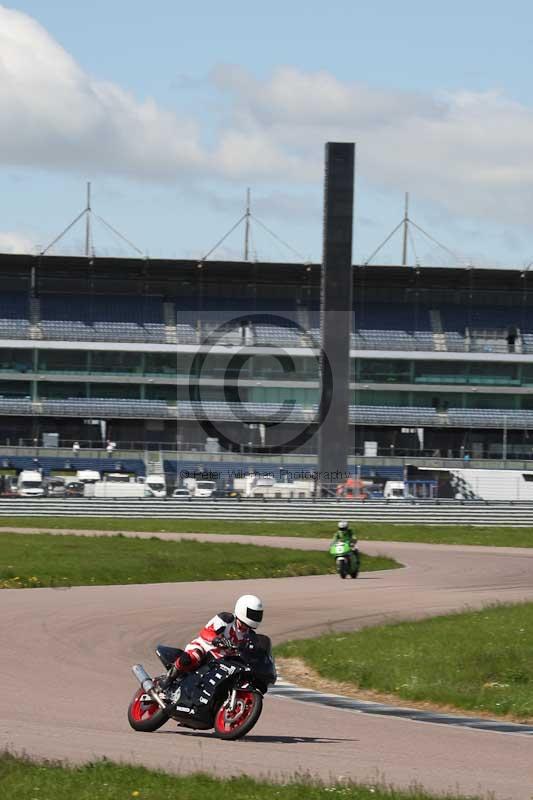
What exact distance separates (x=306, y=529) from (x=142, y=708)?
39576 mm

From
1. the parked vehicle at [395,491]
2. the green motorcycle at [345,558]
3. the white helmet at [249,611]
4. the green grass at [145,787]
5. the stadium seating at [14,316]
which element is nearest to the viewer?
the green grass at [145,787]

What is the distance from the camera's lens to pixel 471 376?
292ft

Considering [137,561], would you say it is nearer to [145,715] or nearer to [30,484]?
[145,715]

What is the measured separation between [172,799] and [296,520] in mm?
48023

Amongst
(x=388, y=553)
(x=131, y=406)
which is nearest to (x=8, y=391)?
(x=131, y=406)

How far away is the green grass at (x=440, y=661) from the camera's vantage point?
612 inches

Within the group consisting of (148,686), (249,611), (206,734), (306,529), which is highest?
(249,611)

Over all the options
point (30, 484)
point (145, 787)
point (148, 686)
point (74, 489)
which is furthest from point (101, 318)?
point (145, 787)

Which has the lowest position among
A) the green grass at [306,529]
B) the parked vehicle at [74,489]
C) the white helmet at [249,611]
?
the green grass at [306,529]

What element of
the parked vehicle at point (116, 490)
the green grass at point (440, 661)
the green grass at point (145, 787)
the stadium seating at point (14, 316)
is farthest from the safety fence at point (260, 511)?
the green grass at point (145, 787)

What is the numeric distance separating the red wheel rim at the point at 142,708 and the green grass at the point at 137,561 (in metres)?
16.2

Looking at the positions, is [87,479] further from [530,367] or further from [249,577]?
[249,577]

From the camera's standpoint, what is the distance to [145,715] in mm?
12453

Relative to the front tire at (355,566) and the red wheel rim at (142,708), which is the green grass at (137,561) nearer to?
the front tire at (355,566)
